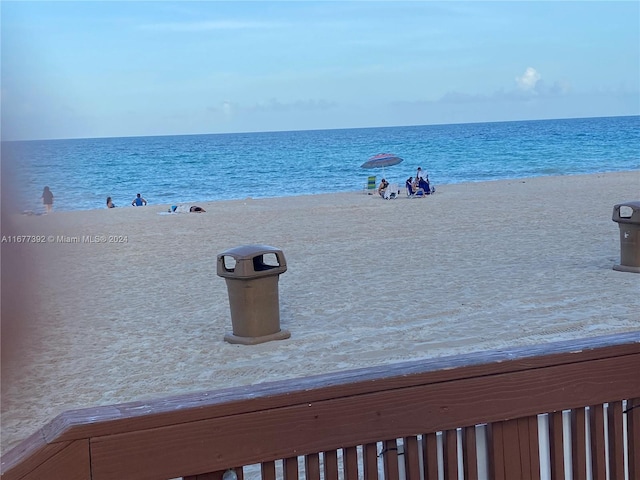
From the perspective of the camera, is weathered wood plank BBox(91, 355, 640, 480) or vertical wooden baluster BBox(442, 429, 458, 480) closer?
weathered wood plank BBox(91, 355, 640, 480)

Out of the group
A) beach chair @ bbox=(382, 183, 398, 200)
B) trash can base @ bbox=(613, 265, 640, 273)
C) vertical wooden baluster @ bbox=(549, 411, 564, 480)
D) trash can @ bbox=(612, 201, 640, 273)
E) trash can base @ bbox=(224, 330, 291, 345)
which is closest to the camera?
vertical wooden baluster @ bbox=(549, 411, 564, 480)

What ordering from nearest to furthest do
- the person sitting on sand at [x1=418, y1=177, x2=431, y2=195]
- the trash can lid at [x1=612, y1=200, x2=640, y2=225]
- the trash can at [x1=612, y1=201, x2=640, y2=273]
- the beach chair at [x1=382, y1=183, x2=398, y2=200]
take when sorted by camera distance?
1. the trash can lid at [x1=612, y1=200, x2=640, y2=225]
2. the trash can at [x1=612, y1=201, x2=640, y2=273]
3. the beach chair at [x1=382, y1=183, x2=398, y2=200]
4. the person sitting on sand at [x1=418, y1=177, x2=431, y2=195]

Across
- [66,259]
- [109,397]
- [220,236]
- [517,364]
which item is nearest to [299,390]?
[517,364]

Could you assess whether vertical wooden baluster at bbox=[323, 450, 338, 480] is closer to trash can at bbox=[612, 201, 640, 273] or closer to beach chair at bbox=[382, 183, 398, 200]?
trash can at bbox=[612, 201, 640, 273]

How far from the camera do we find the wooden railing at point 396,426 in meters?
1.48

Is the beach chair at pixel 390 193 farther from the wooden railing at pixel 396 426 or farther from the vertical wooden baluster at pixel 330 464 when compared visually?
the vertical wooden baluster at pixel 330 464

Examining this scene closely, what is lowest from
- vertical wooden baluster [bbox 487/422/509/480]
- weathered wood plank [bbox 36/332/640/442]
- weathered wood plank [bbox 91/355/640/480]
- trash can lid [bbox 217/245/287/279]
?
trash can lid [bbox 217/245/287/279]

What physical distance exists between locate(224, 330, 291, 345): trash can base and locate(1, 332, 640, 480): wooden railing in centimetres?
530

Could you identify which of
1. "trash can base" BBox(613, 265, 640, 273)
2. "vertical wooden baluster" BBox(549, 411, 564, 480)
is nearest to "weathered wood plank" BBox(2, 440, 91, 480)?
"vertical wooden baluster" BBox(549, 411, 564, 480)

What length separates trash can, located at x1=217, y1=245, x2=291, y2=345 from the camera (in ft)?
22.4

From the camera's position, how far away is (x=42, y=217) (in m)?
1.84

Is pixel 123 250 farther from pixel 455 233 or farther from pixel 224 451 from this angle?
pixel 224 451

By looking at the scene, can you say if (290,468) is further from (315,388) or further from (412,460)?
(412,460)

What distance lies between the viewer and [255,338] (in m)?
7.18
